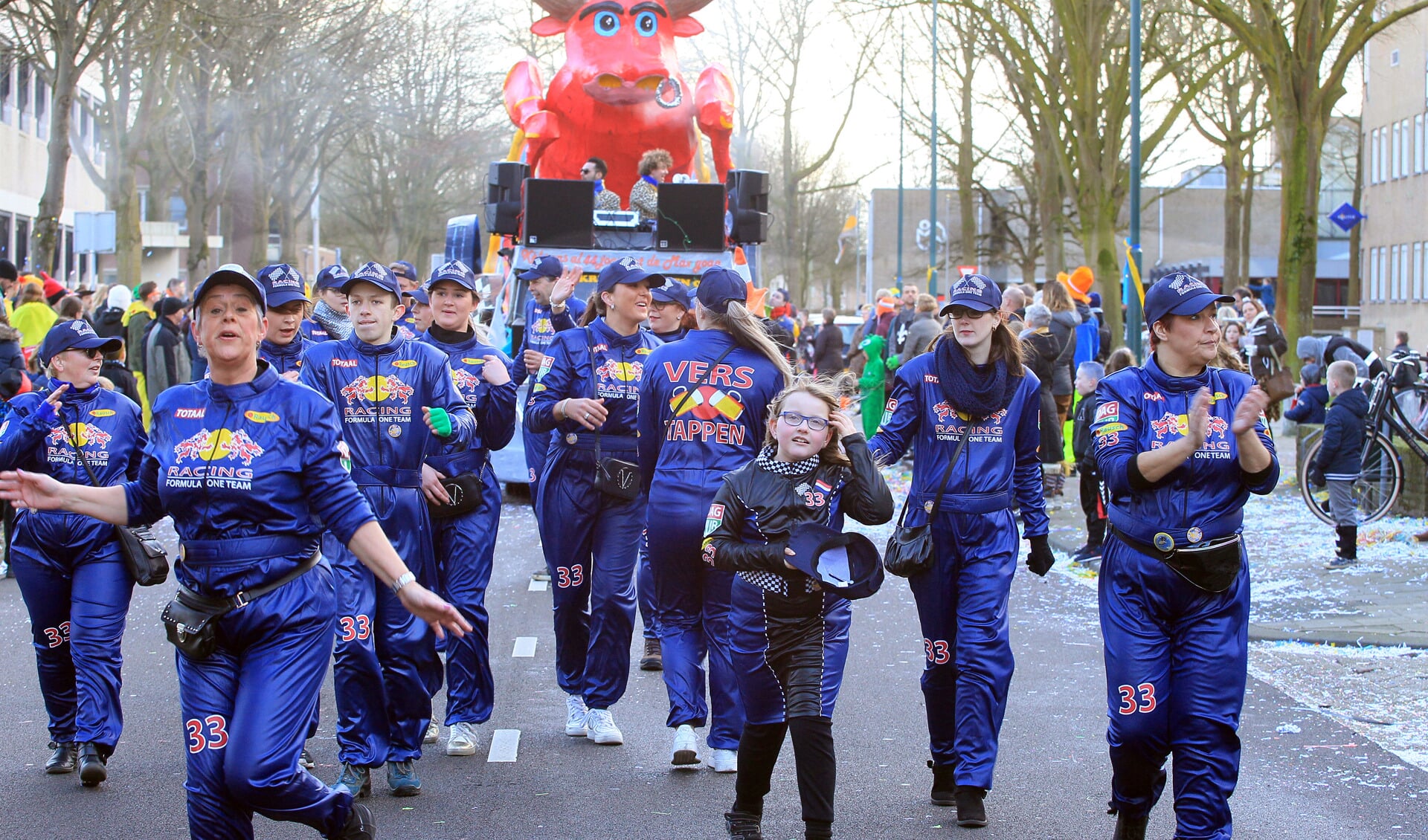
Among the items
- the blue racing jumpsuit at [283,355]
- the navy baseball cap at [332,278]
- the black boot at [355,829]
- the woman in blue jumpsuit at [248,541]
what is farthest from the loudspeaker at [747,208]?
the black boot at [355,829]

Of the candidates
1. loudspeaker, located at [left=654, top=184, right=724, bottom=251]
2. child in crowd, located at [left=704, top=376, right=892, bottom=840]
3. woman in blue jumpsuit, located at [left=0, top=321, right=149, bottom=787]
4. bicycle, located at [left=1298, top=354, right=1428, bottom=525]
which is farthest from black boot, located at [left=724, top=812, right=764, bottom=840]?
loudspeaker, located at [left=654, top=184, right=724, bottom=251]

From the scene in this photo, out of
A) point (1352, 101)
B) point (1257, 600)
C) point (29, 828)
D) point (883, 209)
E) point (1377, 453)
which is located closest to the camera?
point (29, 828)

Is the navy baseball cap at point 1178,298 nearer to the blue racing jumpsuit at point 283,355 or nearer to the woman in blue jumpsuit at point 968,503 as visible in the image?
the woman in blue jumpsuit at point 968,503

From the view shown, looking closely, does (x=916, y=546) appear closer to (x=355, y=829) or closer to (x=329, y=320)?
(x=355, y=829)

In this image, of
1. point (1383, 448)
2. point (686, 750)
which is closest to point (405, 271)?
point (686, 750)

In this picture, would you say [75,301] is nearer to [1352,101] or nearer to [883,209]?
[1352,101]

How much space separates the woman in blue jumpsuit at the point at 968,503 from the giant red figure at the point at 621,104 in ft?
36.9

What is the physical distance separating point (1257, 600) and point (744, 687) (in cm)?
614

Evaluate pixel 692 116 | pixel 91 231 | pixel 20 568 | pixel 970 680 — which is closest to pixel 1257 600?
pixel 970 680

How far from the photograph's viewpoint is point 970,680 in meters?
5.87

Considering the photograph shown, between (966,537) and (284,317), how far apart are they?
122 inches

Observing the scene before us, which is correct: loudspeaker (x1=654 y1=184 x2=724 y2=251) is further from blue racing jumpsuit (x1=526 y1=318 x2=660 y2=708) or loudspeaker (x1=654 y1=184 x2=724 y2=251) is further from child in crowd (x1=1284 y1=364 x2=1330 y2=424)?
blue racing jumpsuit (x1=526 y1=318 x2=660 y2=708)

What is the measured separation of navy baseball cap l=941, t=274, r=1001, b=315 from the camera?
5.97 meters

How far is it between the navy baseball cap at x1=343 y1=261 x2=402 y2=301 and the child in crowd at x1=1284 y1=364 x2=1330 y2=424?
8.72 m
